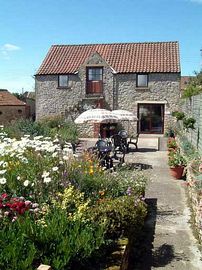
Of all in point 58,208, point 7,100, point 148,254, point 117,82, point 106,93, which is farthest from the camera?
point 7,100

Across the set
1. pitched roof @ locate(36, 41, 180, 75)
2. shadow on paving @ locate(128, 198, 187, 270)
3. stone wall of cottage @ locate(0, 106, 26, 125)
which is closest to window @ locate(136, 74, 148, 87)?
pitched roof @ locate(36, 41, 180, 75)

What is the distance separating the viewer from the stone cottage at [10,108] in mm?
33803

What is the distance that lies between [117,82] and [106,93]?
117cm

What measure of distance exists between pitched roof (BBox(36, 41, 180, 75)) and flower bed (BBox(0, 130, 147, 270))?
20190 mm

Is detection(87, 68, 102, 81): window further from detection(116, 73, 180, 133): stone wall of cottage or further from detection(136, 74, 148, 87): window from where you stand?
detection(136, 74, 148, 87): window

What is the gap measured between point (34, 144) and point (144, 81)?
2082 cm

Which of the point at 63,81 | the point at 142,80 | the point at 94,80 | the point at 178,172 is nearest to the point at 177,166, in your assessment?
the point at 178,172

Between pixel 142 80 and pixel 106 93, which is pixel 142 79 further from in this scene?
pixel 106 93

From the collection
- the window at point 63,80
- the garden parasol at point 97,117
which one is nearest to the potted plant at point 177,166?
the garden parasol at point 97,117

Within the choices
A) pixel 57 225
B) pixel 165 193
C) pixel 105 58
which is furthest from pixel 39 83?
pixel 57 225

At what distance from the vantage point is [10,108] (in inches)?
1353

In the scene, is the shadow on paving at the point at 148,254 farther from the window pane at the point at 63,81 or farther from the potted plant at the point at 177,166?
the window pane at the point at 63,81

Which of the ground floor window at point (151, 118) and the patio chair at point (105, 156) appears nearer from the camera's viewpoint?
the patio chair at point (105, 156)

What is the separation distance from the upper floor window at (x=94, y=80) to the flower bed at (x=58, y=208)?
2034 cm
